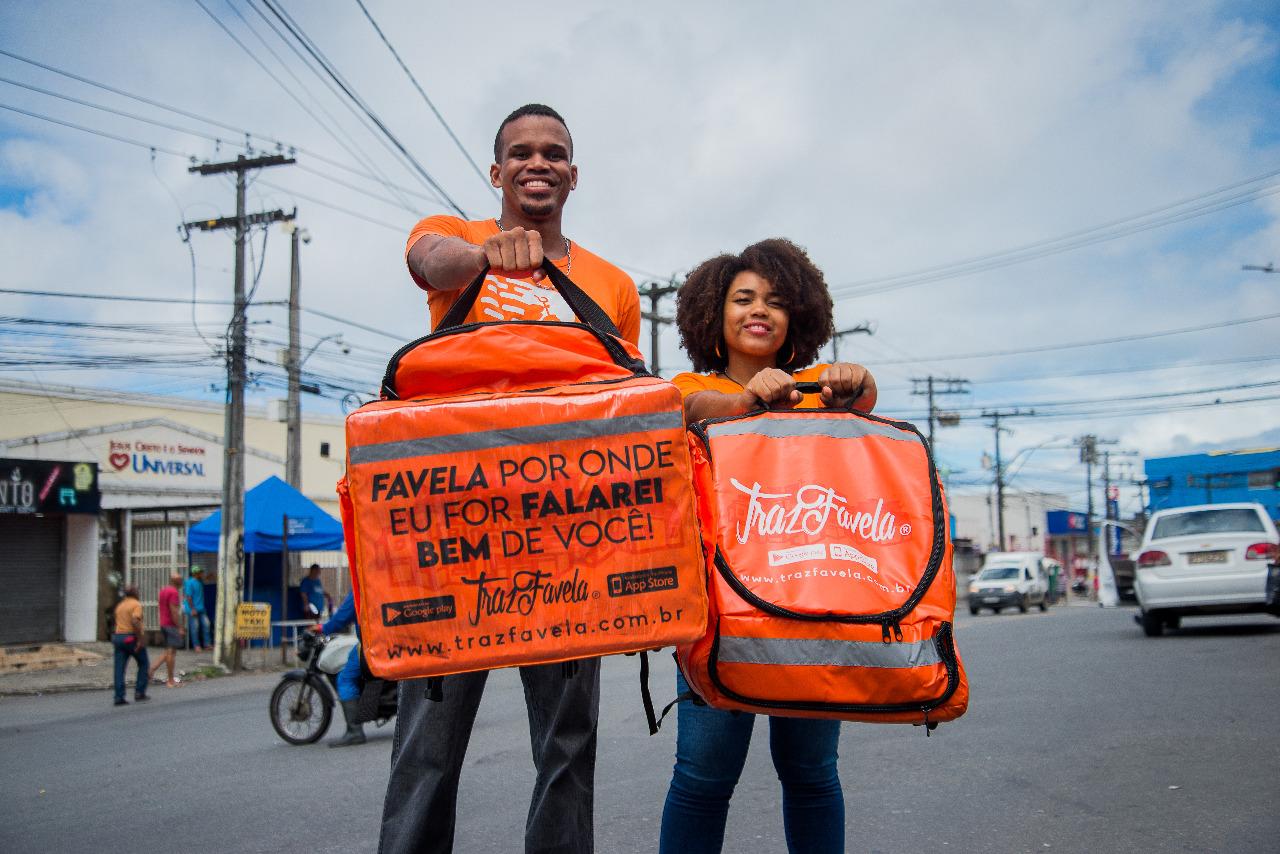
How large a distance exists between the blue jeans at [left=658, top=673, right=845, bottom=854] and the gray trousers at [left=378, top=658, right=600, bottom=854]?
9.5 inches

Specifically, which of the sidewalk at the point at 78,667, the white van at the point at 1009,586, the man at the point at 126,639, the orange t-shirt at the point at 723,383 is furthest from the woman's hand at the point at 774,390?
the white van at the point at 1009,586

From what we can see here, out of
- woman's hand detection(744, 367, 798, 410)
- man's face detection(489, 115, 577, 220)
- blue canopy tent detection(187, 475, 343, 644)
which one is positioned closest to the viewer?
woman's hand detection(744, 367, 798, 410)

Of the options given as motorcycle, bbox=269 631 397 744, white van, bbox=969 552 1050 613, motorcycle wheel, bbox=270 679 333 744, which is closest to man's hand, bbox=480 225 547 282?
motorcycle, bbox=269 631 397 744

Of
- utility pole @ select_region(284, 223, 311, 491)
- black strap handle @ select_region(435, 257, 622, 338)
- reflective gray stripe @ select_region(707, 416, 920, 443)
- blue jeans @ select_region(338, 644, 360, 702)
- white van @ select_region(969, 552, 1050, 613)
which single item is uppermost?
utility pole @ select_region(284, 223, 311, 491)

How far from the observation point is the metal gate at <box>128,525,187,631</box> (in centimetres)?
2338

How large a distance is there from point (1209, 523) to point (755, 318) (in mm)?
12236

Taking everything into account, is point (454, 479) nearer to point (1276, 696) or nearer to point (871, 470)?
point (871, 470)

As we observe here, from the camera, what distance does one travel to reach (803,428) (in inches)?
84.1

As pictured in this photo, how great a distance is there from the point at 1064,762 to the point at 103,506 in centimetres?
2311

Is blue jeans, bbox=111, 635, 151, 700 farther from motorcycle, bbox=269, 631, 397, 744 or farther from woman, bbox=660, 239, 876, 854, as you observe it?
woman, bbox=660, 239, 876, 854

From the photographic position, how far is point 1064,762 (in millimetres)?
5172

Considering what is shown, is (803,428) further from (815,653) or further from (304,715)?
(304,715)

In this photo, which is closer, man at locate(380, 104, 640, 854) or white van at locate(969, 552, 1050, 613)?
man at locate(380, 104, 640, 854)

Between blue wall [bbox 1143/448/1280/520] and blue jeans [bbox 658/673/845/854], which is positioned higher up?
blue wall [bbox 1143/448/1280/520]
